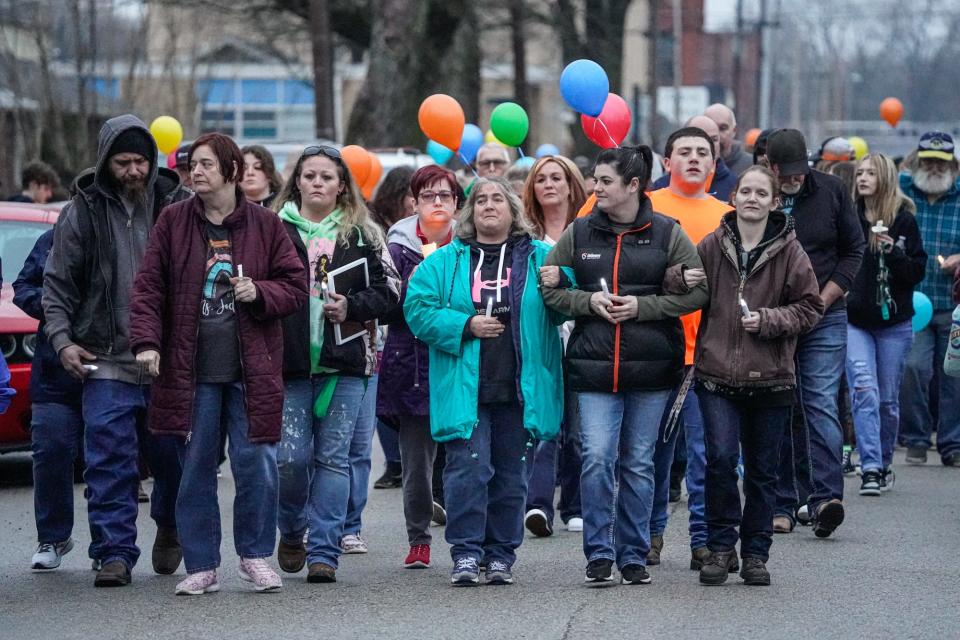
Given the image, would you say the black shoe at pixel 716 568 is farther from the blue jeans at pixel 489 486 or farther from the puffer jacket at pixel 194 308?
the puffer jacket at pixel 194 308

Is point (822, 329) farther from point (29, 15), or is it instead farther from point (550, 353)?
point (29, 15)

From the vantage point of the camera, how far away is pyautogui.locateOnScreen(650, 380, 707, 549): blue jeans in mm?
7996

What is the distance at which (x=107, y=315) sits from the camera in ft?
25.7

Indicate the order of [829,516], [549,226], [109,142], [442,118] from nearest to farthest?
1. [109,142]
2. [829,516]
3. [549,226]
4. [442,118]

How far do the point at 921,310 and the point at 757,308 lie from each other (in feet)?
16.3

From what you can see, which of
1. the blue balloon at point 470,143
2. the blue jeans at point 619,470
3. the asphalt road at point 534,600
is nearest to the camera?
the asphalt road at point 534,600

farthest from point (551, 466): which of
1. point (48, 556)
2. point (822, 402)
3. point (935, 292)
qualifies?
point (935, 292)

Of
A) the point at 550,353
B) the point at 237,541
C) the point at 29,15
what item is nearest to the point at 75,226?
the point at 237,541

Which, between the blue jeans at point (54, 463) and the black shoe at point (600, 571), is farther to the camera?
the blue jeans at point (54, 463)

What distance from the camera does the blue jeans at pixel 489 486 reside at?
7.75 meters

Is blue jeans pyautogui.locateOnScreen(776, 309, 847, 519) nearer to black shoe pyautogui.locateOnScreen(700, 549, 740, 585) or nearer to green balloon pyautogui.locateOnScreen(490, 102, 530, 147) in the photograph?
black shoe pyautogui.locateOnScreen(700, 549, 740, 585)

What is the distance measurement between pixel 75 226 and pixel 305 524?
171 centimetres

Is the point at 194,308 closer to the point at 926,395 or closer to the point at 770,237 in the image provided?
the point at 770,237

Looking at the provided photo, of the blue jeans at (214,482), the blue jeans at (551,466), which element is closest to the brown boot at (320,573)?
the blue jeans at (214,482)
